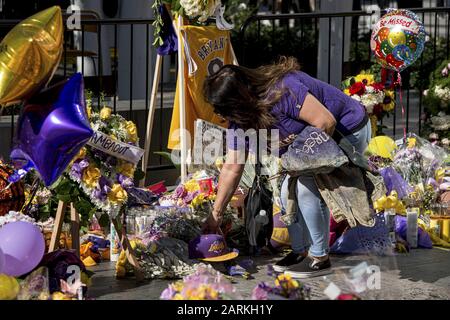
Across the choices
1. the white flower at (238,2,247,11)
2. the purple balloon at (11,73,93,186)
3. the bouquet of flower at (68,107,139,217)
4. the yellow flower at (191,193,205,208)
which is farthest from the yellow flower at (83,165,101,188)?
the white flower at (238,2,247,11)

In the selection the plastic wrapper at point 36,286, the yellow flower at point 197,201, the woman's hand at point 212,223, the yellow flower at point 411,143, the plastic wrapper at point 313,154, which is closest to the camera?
the plastic wrapper at point 36,286

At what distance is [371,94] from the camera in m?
7.72

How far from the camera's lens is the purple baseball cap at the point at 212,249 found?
18.5 feet

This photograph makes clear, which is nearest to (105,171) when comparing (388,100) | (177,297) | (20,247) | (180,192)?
(20,247)

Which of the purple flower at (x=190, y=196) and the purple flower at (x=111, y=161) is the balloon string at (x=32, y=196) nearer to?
the purple flower at (x=111, y=161)

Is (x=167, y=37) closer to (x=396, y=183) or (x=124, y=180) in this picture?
(x=124, y=180)

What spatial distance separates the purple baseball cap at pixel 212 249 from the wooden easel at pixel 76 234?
0.36 m

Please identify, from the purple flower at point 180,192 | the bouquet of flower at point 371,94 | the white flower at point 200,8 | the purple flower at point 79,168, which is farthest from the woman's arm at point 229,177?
the bouquet of flower at point 371,94

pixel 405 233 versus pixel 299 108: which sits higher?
pixel 299 108

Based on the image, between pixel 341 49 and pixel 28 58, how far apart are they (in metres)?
6.29

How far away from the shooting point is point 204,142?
7.14 meters

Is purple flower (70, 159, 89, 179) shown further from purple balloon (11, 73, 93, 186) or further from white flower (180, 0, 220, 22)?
white flower (180, 0, 220, 22)

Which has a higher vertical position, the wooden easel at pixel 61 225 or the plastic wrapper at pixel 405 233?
the wooden easel at pixel 61 225
